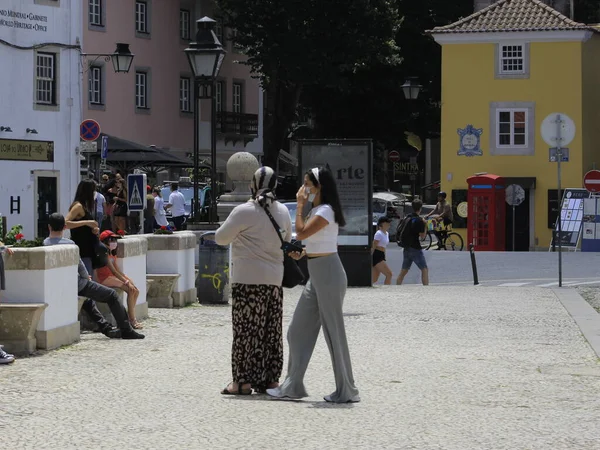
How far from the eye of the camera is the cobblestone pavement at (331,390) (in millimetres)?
9617

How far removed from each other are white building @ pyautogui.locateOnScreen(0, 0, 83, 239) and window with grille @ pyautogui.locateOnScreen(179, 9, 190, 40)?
56.2 feet

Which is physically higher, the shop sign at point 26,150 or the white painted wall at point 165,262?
the shop sign at point 26,150

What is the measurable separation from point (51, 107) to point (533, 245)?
18.3 m

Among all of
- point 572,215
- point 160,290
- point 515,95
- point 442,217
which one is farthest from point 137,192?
point 515,95

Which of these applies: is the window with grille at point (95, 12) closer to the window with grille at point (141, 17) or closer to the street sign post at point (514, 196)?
the window with grille at point (141, 17)

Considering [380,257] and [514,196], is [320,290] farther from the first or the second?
[514,196]

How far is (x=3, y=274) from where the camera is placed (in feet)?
45.6

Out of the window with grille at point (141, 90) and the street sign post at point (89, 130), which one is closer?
the street sign post at point (89, 130)

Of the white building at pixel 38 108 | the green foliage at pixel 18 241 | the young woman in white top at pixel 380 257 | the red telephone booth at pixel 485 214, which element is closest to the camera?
the green foliage at pixel 18 241

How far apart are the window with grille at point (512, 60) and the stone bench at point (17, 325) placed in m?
44.5

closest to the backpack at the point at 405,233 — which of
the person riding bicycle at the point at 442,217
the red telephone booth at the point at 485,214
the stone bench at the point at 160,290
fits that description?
the stone bench at the point at 160,290

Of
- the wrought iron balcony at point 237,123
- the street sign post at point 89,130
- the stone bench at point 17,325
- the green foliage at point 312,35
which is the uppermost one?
the green foliage at point 312,35

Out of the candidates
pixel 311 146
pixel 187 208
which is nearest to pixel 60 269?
pixel 311 146

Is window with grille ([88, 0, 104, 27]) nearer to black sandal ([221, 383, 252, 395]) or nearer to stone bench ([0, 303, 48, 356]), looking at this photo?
stone bench ([0, 303, 48, 356])
